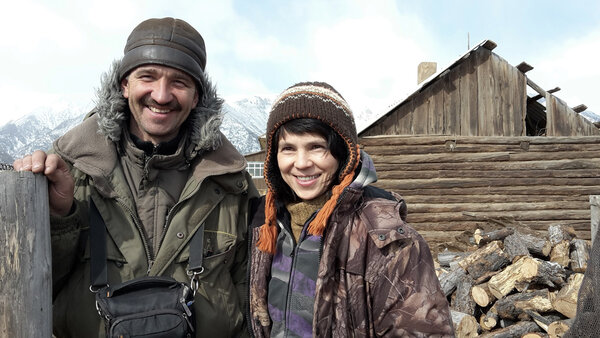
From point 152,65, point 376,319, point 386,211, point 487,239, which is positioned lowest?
point 487,239

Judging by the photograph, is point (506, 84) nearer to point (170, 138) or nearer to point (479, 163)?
point (479, 163)

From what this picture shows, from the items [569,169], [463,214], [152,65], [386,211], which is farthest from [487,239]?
[152,65]

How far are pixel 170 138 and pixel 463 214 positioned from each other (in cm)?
827

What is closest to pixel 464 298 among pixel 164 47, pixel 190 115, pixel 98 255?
pixel 190 115

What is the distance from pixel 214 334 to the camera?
2.20m

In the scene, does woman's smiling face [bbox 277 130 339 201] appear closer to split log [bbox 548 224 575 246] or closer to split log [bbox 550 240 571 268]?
split log [bbox 550 240 571 268]

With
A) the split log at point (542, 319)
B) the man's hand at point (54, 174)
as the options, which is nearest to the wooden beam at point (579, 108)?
the split log at point (542, 319)

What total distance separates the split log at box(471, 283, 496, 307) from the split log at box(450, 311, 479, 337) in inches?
13.1

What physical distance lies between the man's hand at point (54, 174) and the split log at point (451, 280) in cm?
465

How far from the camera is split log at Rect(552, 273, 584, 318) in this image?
4242 millimetres

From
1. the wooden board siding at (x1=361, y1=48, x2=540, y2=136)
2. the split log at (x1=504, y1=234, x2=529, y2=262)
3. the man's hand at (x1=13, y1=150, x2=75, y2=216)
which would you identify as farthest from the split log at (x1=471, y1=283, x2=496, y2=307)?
the wooden board siding at (x1=361, y1=48, x2=540, y2=136)

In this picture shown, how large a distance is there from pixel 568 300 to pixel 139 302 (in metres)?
4.34

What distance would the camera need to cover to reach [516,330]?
14.4ft

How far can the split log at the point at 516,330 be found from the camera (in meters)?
4.36
